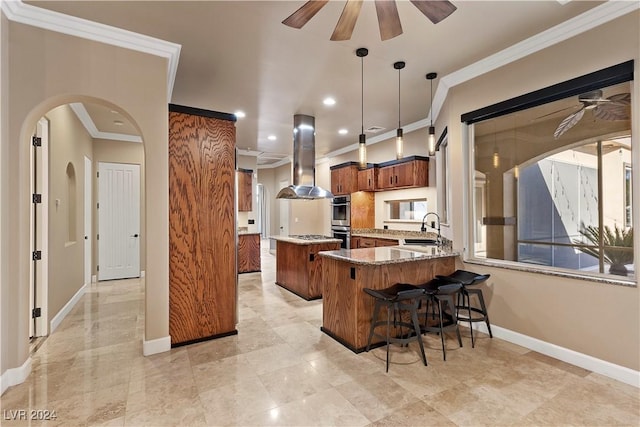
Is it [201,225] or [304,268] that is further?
[304,268]

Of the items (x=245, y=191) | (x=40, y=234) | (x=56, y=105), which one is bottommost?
(x=40, y=234)

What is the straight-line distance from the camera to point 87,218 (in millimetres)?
5613

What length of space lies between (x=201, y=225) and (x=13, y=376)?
182 cm

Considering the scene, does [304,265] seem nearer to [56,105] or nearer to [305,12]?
[56,105]

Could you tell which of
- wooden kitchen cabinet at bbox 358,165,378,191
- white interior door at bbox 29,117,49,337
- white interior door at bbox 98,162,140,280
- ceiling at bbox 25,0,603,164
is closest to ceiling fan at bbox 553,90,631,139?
ceiling at bbox 25,0,603,164

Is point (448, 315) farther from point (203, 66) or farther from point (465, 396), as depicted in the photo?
point (203, 66)

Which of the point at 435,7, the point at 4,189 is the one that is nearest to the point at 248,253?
the point at 4,189

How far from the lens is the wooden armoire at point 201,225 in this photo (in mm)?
3113

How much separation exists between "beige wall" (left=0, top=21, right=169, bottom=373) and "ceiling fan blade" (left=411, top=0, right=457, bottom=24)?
242 centimetres

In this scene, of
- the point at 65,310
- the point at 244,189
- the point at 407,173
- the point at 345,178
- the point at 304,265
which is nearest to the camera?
the point at 65,310

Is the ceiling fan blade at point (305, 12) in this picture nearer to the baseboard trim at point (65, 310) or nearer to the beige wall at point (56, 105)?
the beige wall at point (56, 105)

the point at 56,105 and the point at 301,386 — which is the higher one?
the point at 56,105

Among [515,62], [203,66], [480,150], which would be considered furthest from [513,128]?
[203,66]

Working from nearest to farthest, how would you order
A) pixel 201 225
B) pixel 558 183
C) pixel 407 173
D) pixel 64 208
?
pixel 558 183 < pixel 201 225 < pixel 64 208 < pixel 407 173
